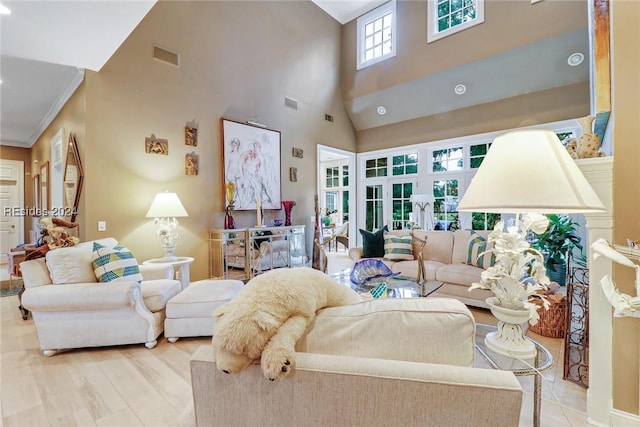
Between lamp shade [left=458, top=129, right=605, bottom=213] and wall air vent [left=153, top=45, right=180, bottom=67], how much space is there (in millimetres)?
4134

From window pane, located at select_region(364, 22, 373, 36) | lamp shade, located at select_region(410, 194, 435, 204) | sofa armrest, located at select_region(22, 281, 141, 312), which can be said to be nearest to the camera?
sofa armrest, located at select_region(22, 281, 141, 312)

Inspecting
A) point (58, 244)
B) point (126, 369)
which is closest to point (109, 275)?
point (58, 244)

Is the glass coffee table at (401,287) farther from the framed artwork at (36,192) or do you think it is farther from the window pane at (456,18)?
the framed artwork at (36,192)

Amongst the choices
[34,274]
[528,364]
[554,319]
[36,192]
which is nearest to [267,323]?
[528,364]

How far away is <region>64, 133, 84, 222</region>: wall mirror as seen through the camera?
3.20 metres

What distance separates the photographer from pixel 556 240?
3.42 m

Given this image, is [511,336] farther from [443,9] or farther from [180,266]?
[443,9]

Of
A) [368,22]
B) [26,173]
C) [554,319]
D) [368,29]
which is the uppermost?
[368,22]

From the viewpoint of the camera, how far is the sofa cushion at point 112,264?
2439 millimetres

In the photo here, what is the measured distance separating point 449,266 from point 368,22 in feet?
17.9

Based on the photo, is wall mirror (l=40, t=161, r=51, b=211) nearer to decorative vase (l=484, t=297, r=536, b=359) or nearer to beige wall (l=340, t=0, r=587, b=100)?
beige wall (l=340, t=0, r=587, b=100)

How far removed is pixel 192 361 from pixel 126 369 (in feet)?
5.86

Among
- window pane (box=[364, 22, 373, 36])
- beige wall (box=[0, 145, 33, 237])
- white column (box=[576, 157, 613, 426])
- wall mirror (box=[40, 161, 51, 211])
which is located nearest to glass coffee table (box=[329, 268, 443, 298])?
white column (box=[576, 157, 613, 426])

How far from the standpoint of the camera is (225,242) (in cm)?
393
